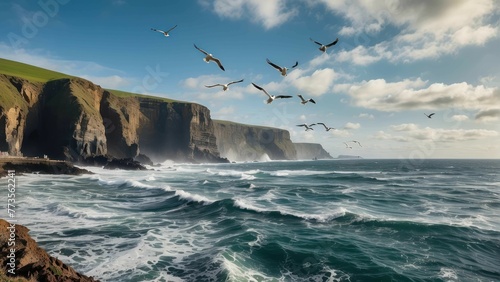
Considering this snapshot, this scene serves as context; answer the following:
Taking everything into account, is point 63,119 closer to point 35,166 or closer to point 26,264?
point 35,166

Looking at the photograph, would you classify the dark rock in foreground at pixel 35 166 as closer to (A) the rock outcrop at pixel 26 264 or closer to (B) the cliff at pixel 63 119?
(B) the cliff at pixel 63 119

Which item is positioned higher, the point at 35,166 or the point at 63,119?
the point at 63,119

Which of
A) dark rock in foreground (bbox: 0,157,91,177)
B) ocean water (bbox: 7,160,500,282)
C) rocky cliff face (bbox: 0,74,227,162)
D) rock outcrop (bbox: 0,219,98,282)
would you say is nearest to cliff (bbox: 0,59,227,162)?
rocky cliff face (bbox: 0,74,227,162)

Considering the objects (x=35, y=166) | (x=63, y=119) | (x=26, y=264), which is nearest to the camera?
(x=26, y=264)

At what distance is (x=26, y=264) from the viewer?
29.1ft

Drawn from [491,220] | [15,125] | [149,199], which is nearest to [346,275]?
[491,220]

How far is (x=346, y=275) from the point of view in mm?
12445

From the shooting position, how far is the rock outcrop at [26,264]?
8328 millimetres

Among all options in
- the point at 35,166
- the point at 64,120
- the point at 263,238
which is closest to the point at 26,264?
the point at 263,238

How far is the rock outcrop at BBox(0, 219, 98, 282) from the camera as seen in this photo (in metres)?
8.33

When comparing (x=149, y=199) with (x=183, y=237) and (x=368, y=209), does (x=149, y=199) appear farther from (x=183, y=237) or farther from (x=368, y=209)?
(x=368, y=209)

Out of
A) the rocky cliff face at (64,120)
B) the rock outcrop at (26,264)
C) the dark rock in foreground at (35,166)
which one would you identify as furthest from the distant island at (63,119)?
the rock outcrop at (26,264)

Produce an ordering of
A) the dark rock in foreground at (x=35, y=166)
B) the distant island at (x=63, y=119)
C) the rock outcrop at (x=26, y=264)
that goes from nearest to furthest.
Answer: the rock outcrop at (x=26, y=264) → the dark rock in foreground at (x=35, y=166) → the distant island at (x=63, y=119)

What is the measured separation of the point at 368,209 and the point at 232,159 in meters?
173
